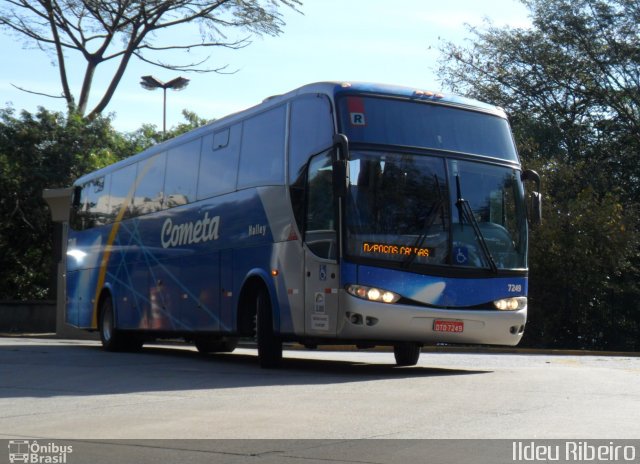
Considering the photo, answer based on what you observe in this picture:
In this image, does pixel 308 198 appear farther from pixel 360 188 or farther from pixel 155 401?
pixel 155 401

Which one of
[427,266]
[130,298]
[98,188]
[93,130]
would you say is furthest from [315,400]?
[93,130]

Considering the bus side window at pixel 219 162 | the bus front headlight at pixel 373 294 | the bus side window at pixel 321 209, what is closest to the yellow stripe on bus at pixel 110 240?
the bus side window at pixel 219 162

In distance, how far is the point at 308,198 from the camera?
590 inches

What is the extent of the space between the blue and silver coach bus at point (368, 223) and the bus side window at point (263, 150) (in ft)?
0.10

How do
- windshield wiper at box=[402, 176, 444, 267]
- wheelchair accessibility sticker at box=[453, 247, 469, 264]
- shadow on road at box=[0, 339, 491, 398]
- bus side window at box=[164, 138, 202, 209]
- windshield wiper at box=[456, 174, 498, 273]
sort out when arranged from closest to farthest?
shadow on road at box=[0, 339, 491, 398]
windshield wiper at box=[402, 176, 444, 267]
wheelchair accessibility sticker at box=[453, 247, 469, 264]
windshield wiper at box=[456, 174, 498, 273]
bus side window at box=[164, 138, 202, 209]

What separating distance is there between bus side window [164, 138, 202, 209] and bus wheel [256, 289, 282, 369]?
3.62 metres

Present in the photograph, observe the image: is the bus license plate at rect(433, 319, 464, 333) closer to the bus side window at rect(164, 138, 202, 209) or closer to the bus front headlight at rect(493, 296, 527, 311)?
the bus front headlight at rect(493, 296, 527, 311)

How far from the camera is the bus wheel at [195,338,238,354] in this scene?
880 inches

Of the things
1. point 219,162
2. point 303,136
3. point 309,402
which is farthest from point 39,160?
point 309,402

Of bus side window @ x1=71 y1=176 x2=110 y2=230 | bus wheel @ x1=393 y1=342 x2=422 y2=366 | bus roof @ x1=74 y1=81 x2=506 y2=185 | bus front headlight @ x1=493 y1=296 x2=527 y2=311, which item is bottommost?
bus wheel @ x1=393 y1=342 x2=422 y2=366

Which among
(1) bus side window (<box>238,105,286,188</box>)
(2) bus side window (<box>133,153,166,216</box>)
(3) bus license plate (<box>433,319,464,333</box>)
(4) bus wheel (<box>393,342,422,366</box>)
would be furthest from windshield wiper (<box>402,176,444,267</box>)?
(2) bus side window (<box>133,153,166,216</box>)

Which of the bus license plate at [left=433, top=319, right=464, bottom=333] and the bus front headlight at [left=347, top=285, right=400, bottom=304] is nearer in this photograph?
the bus front headlight at [left=347, top=285, right=400, bottom=304]

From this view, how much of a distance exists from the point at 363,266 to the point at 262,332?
2349 millimetres

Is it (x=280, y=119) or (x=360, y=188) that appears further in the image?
(x=280, y=119)
